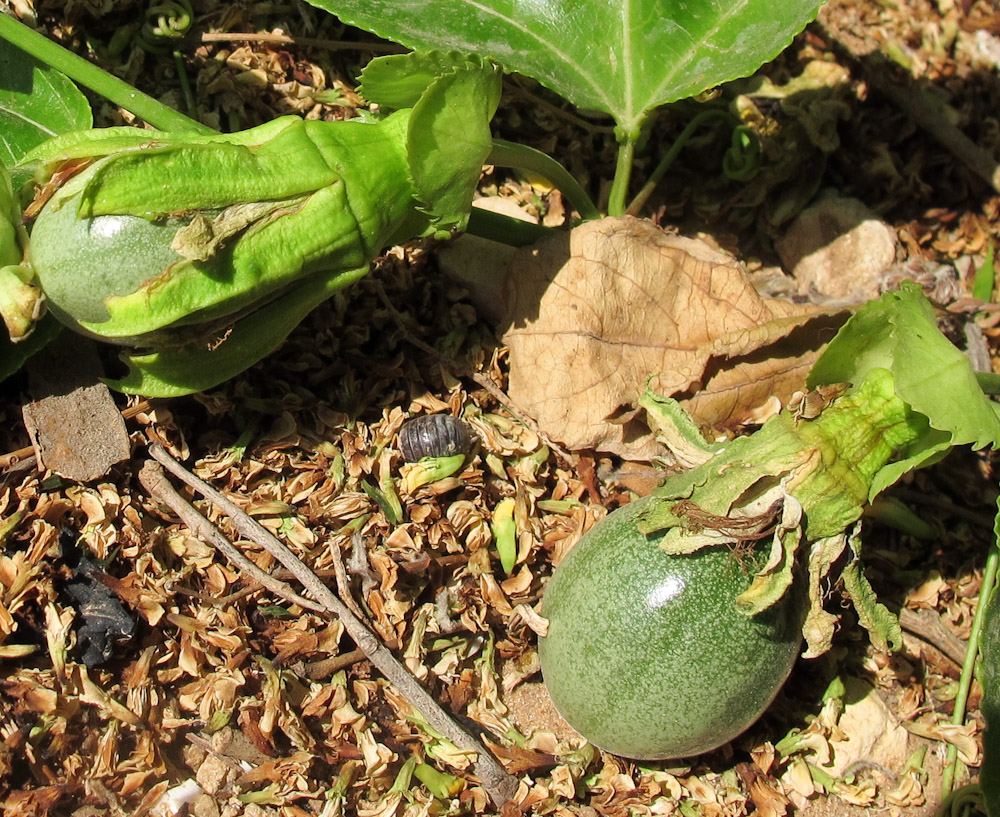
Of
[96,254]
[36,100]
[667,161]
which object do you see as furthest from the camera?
[667,161]

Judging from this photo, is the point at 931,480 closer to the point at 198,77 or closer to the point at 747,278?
the point at 747,278

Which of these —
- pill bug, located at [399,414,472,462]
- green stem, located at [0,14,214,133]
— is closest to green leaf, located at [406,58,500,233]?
pill bug, located at [399,414,472,462]

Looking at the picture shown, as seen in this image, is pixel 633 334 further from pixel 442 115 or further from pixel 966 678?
pixel 966 678

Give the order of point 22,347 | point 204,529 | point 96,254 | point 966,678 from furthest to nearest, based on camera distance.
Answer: point 966,678 < point 204,529 < point 22,347 < point 96,254

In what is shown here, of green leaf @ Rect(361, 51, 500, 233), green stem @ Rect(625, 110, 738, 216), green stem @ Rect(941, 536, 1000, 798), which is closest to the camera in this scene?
green leaf @ Rect(361, 51, 500, 233)

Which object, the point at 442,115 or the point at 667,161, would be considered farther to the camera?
the point at 667,161

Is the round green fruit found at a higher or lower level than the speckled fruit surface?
lower

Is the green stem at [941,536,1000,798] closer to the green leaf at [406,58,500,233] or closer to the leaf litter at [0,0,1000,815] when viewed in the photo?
the leaf litter at [0,0,1000,815]

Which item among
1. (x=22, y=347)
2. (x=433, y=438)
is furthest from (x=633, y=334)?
(x=22, y=347)
